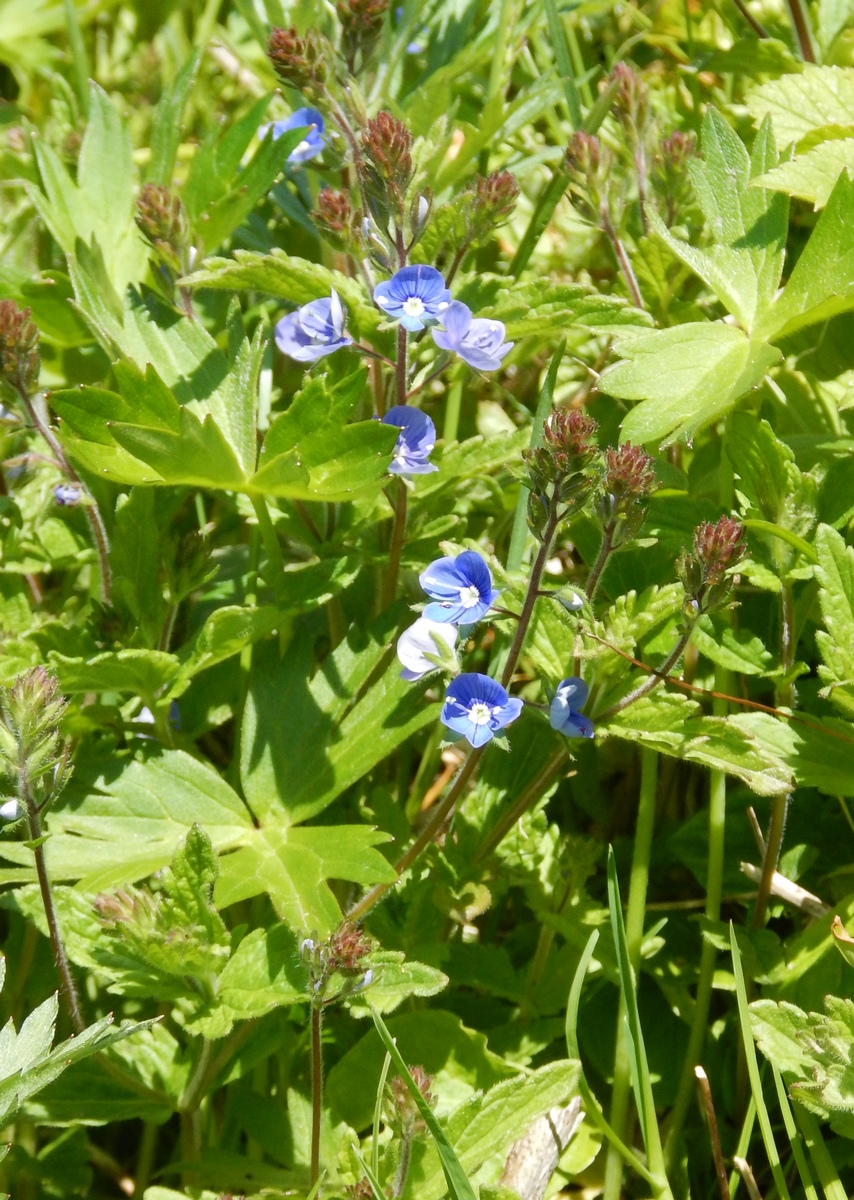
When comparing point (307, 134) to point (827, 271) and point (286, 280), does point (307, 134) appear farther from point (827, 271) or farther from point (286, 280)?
point (827, 271)

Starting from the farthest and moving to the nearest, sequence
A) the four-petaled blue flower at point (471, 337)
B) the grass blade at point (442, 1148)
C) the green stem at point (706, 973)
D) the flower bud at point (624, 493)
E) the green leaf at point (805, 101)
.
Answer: the green leaf at point (805, 101) < the green stem at point (706, 973) < the four-petaled blue flower at point (471, 337) < the flower bud at point (624, 493) < the grass blade at point (442, 1148)

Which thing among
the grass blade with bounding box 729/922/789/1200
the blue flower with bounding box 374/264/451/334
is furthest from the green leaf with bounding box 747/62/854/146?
the grass blade with bounding box 729/922/789/1200

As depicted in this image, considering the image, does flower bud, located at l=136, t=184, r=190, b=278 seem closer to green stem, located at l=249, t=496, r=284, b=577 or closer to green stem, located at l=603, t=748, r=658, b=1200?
green stem, located at l=249, t=496, r=284, b=577

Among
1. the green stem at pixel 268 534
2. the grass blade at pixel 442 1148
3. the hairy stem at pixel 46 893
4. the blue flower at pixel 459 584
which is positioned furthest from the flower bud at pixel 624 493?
the hairy stem at pixel 46 893

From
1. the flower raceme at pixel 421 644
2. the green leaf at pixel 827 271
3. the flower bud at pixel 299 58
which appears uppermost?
the flower bud at pixel 299 58

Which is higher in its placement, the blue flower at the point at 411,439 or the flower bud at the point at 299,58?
the flower bud at the point at 299,58

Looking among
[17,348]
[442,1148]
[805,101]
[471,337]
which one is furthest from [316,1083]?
[805,101]

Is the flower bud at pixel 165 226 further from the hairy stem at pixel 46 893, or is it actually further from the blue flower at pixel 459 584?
the hairy stem at pixel 46 893
